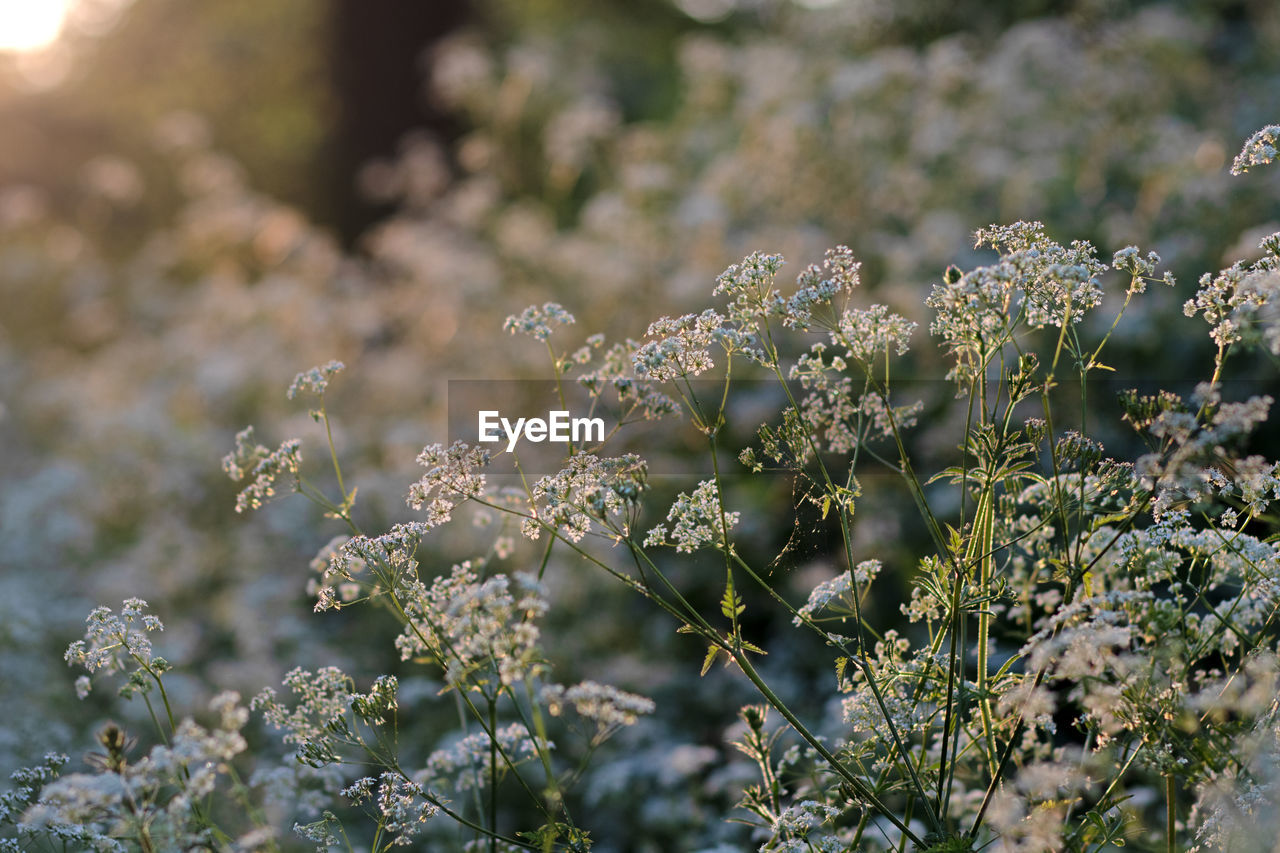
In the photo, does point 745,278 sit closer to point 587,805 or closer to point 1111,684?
point 1111,684

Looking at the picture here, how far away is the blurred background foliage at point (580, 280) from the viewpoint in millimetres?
4949

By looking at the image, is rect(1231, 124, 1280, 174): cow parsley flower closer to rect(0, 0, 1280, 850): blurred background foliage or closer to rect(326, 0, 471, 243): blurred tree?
Answer: rect(0, 0, 1280, 850): blurred background foliage

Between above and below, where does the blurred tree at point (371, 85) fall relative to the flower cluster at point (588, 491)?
above

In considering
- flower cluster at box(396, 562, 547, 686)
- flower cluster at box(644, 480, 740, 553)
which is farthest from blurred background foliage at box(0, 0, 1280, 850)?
flower cluster at box(396, 562, 547, 686)

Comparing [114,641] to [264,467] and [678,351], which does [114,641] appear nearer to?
[264,467]

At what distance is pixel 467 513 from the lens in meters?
5.74

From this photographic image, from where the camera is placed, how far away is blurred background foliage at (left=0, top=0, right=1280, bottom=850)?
4949mm

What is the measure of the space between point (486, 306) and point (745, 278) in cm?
513

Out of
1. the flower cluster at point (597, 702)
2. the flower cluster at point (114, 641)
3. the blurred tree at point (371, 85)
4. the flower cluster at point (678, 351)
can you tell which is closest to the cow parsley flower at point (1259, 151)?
the flower cluster at point (678, 351)

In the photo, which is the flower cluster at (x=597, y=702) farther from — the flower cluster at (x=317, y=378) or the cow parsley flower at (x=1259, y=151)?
the cow parsley flower at (x=1259, y=151)

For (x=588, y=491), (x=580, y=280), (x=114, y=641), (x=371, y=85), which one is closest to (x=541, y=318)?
(x=588, y=491)

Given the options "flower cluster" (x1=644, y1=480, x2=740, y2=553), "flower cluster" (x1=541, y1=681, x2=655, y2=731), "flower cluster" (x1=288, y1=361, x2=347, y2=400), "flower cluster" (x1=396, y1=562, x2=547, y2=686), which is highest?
"flower cluster" (x1=288, y1=361, x2=347, y2=400)

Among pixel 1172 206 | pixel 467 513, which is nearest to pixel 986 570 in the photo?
pixel 467 513

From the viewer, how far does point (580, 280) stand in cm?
714
